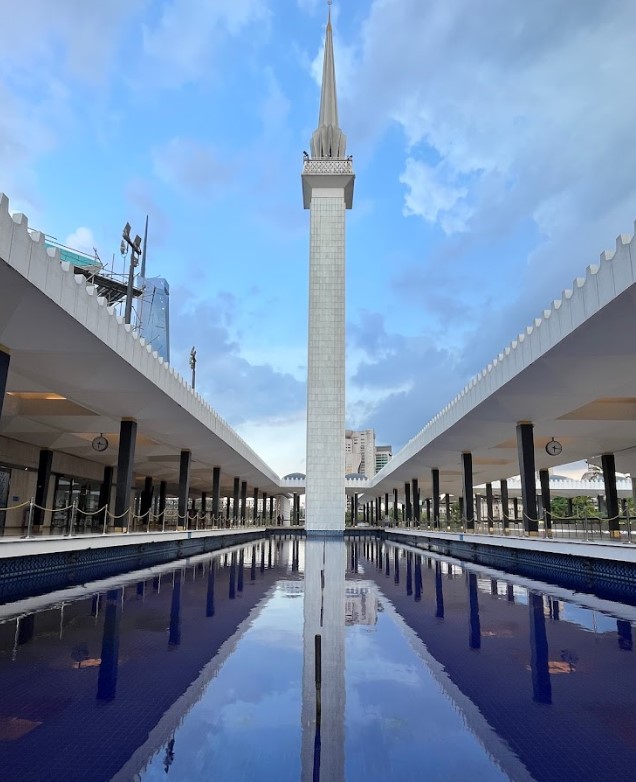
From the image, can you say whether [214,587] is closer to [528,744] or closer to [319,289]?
[528,744]

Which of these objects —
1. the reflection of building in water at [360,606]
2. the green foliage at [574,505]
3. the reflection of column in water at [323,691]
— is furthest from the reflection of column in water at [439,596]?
the green foliage at [574,505]

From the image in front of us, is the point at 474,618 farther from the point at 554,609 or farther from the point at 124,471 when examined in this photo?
the point at 124,471

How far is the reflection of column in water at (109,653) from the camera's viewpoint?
430 cm

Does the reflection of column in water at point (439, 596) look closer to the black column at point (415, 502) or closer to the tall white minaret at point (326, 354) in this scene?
the black column at point (415, 502)

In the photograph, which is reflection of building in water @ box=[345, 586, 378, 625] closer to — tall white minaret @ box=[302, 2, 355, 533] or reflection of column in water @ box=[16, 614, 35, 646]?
reflection of column in water @ box=[16, 614, 35, 646]

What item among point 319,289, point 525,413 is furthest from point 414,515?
point 525,413

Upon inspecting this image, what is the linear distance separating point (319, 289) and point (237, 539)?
16801mm

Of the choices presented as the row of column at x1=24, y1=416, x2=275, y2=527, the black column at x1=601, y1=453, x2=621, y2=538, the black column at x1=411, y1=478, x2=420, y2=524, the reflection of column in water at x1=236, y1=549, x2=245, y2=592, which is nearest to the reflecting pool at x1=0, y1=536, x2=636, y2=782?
the reflection of column in water at x1=236, y1=549, x2=245, y2=592

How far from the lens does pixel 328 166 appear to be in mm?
39531

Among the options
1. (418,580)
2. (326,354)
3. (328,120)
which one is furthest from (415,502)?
(328,120)

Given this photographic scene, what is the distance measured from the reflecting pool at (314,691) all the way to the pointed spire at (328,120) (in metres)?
39.7

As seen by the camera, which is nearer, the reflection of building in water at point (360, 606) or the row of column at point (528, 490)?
the reflection of building in water at point (360, 606)

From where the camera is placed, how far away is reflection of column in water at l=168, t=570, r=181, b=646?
236 inches

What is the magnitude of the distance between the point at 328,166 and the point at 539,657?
3888 cm
